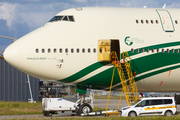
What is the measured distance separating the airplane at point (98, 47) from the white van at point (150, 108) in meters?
1.32

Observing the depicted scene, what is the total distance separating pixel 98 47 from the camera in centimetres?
2189

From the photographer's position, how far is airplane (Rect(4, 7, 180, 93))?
71.3ft

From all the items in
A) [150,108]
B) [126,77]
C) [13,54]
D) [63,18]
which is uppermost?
[63,18]

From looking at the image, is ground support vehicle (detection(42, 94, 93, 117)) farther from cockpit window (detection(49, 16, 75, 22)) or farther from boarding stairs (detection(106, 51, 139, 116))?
cockpit window (detection(49, 16, 75, 22))

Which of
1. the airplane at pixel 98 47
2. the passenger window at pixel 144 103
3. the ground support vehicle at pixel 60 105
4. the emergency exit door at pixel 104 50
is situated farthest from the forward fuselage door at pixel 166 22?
the ground support vehicle at pixel 60 105

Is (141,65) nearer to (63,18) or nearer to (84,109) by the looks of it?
(84,109)

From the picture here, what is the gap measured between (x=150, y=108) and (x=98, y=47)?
647cm

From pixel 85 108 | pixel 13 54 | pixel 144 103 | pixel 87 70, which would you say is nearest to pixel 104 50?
pixel 87 70

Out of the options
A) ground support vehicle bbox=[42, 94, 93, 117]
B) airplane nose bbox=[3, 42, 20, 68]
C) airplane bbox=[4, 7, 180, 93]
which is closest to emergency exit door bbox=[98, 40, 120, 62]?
airplane bbox=[4, 7, 180, 93]

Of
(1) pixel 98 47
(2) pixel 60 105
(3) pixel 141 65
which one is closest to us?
(1) pixel 98 47

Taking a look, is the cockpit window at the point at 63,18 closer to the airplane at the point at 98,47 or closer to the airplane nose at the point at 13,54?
the airplane at the point at 98,47

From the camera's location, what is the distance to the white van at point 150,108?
22.5 m

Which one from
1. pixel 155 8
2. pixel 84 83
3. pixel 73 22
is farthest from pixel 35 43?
pixel 155 8

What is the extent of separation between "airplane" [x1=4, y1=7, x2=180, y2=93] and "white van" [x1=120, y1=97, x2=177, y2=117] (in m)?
1.32
